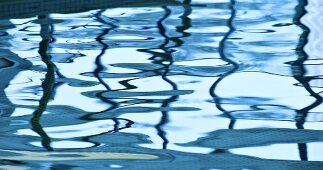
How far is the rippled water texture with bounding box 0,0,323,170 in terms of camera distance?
330 centimetres

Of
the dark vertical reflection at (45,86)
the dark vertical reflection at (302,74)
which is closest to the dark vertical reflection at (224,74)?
the dark vertical reflection at (302,74)

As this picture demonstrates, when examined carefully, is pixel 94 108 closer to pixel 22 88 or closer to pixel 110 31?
pixel 22 88

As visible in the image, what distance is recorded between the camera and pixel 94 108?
396 cm

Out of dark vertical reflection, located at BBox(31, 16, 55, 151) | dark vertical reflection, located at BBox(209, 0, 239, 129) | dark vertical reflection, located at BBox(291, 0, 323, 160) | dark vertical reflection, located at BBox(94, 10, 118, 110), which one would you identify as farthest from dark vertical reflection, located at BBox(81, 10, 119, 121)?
dark vertical reflection, located at BBox(291, 0, 323, 160)

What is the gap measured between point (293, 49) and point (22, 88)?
1.81m

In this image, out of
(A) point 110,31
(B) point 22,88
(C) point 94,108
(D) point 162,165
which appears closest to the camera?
(D) point 162,165

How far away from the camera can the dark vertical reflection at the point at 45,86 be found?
11.6 ft

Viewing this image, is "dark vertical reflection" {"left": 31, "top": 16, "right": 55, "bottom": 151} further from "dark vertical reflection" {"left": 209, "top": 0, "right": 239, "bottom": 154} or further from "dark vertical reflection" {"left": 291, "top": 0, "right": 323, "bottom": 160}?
"dark vertical reflection" {"left": 291, "top": 0, "right": 323, "bottom": 160}

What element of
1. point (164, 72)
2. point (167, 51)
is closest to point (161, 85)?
point (164, 72)

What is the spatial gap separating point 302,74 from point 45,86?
4.77ft

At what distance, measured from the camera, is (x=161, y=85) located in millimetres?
Result: 4355

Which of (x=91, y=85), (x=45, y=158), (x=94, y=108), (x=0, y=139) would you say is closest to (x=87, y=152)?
(x=45, y=158)

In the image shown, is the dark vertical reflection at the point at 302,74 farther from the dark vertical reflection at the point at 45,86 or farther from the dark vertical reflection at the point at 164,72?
the dark vertical reflection at the point at 45,86

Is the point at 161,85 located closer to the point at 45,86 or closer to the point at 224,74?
the point at 224,74
